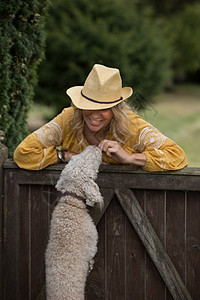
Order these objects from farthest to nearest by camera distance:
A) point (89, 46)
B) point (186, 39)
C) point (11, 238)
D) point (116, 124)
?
point (186, 39), point (89, 46), point (11, 238), point (116, 124)

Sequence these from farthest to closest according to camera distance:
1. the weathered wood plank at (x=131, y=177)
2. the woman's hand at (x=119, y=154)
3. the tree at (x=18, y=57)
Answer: the tree at (x=18, y=57), the weathered wood plank at (x=131, y=177), the woman's hand at (x=119, y=154)

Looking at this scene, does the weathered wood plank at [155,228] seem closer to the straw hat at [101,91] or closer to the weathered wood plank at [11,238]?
the straw hat at [101,91]

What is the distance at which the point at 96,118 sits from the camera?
3.38 metres

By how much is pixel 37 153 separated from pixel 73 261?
2.61 feet

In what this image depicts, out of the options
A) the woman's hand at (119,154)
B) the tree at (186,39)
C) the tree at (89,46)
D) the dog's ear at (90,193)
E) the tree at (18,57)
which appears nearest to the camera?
the dog's ear at (90,193)

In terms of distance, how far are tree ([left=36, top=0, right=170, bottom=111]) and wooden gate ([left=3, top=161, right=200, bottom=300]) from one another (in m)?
10.9

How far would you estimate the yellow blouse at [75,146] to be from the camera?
3.35 m

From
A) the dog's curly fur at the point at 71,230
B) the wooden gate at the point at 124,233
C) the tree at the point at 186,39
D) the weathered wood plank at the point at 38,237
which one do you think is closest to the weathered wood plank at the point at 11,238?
the wooden gate at the point at 124,233

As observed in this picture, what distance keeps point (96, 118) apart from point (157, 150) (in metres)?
0.48

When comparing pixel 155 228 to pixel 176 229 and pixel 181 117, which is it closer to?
pixel 176 229

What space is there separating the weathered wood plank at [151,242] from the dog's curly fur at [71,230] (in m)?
0.37

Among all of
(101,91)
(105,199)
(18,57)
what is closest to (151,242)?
(105,199)

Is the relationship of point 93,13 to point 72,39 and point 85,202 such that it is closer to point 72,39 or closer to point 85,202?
point 72,39

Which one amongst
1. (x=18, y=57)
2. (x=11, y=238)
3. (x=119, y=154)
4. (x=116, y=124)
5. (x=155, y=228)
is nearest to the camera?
(x=119, y=154)
